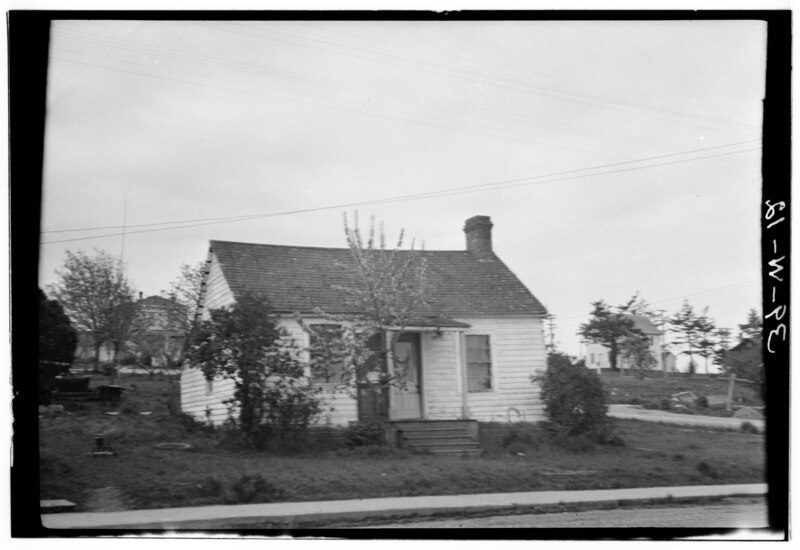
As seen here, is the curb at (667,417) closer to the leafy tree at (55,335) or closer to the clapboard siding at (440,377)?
the clapboard siding at (440,377)

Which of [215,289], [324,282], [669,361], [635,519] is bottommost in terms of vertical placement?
[635,519]

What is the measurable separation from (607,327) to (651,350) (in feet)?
5.10

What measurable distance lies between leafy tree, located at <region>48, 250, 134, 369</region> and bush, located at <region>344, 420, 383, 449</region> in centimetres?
470

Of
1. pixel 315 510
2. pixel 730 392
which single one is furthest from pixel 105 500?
pixel 730 392

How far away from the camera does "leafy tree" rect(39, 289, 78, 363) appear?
41.2ft

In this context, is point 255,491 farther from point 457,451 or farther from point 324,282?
point 324,282

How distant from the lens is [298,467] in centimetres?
1289

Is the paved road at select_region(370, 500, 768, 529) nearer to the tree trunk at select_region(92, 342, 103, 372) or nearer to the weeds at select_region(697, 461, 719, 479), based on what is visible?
the weeds at select_region(697, 461, 719, 479)

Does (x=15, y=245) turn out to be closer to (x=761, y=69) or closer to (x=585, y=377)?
(x=761, y=69)

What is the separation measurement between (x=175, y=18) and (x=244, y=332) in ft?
18.8

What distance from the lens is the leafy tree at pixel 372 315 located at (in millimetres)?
15805

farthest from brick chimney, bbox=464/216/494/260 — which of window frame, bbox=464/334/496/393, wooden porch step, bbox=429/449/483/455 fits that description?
wooden porch step, bbox=429/449/483/455

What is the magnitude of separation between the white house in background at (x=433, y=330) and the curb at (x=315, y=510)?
5032 millimetres

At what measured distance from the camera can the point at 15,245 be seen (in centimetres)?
992
